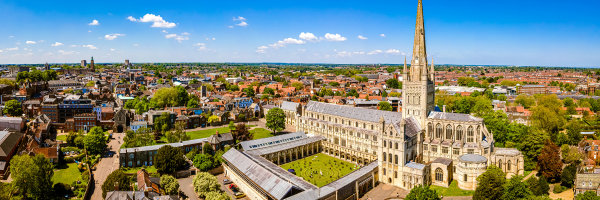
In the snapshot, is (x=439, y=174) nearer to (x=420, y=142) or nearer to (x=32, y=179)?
(x=420, y=142)

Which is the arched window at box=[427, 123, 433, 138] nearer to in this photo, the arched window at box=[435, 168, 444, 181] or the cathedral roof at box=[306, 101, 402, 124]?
the cathedral roof at box=[306, 101, 402, 124]

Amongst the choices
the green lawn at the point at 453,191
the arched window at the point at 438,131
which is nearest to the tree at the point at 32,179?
the green lawn at the point at 453,191

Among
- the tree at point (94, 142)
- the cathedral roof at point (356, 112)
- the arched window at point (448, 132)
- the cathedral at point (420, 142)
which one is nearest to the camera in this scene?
the cathedral at point (420, 142)

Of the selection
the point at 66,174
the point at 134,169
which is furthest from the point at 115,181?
the point at 66,174

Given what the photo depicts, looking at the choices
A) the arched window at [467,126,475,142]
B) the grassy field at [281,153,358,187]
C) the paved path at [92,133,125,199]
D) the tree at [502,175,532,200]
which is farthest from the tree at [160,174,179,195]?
the arched window at [467,126,475,142]

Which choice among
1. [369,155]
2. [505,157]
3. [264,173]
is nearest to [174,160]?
[264,173]

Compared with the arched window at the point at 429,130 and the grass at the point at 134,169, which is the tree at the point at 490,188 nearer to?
the arched window at the point at 429,130
